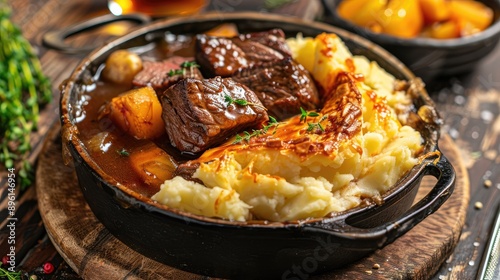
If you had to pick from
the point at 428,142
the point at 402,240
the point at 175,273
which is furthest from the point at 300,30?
the point at 175,273

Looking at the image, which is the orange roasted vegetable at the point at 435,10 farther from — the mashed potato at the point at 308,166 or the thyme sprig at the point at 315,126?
the thyme sprig at the point at 315,126

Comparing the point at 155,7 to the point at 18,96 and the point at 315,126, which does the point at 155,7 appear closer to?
the point at 18,96

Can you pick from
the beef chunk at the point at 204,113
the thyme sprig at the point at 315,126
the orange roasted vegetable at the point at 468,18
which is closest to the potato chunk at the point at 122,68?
the beef chunk at the point at 204,113

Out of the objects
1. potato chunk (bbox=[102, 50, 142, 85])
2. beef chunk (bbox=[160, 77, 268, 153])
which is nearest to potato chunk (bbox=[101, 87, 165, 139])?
beef chunk (bbox=[160, 77, 268, 153])

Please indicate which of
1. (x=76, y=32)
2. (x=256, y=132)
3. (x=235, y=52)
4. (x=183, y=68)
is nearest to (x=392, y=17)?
(x=235, y=52)

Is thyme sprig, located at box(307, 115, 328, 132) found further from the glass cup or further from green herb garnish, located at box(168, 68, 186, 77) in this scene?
the glass cup

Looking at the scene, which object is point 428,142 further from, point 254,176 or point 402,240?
point 254,176

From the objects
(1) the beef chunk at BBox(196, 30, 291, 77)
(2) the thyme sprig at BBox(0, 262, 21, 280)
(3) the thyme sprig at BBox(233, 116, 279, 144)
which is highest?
(1) the beef chunk at BBox(196, 30, 291, 77)
